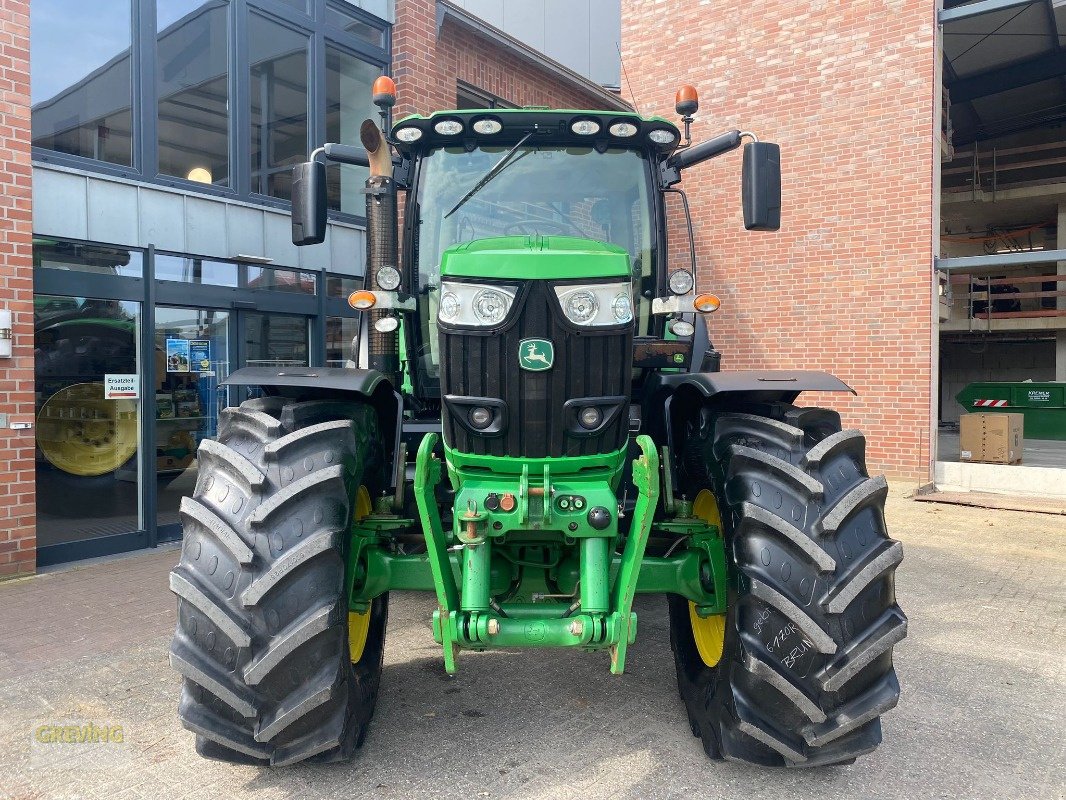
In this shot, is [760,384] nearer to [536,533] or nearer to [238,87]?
[536,533]

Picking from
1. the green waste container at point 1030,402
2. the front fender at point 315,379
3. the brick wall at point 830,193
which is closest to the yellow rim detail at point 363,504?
the front fender at point 315,379

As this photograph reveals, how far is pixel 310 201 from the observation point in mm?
3742

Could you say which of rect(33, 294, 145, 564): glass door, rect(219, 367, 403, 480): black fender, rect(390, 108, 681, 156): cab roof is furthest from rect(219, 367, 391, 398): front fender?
rect(33, 294, 145, 564): glass door

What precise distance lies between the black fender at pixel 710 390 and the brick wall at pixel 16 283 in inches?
182

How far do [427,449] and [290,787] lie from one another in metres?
1.30

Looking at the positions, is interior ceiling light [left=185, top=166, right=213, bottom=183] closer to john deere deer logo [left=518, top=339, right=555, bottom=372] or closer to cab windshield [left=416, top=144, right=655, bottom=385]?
cab windshield [left=416, top=144, right=655, bottom=385]

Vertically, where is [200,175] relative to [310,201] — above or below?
above

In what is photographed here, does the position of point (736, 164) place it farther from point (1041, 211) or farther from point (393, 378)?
point (1041, 211)

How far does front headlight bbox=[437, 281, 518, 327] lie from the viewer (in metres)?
2.67

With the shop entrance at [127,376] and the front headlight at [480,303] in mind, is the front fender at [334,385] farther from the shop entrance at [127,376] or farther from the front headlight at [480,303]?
the shop entrance at [127,376]

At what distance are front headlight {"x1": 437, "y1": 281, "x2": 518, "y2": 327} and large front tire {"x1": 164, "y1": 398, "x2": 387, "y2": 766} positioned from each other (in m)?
0.67

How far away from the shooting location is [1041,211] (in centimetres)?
1678

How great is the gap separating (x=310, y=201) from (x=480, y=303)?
1.52m

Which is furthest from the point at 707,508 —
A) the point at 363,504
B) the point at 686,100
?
the point at 686,100
